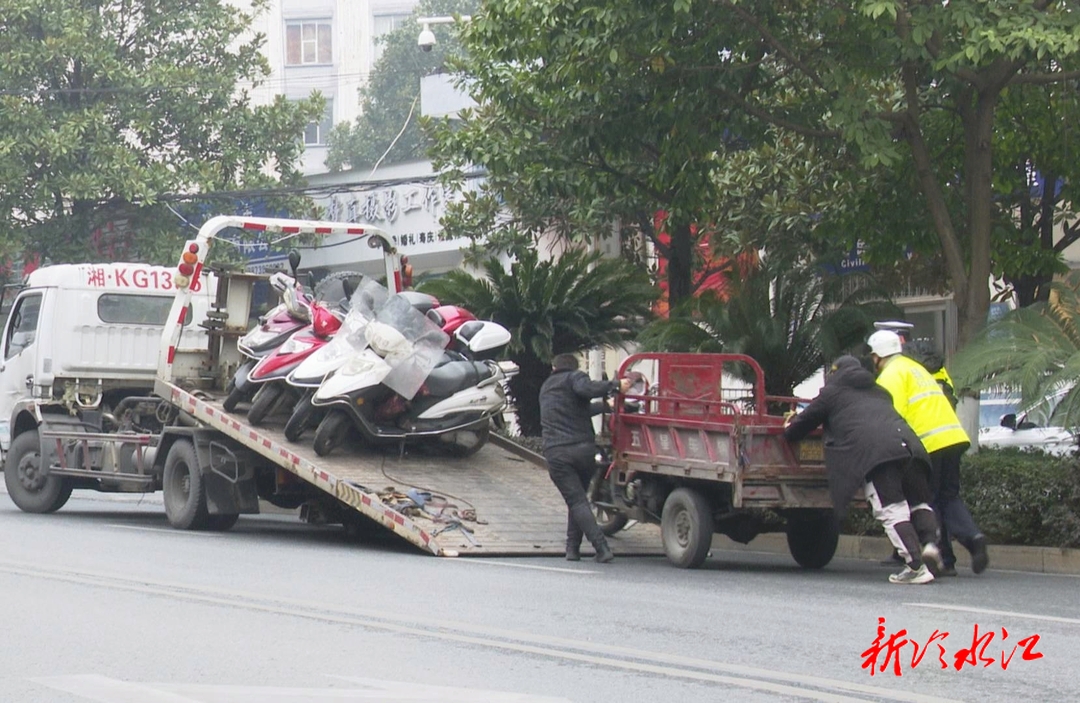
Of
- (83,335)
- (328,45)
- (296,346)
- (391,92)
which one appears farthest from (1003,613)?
(328,45)

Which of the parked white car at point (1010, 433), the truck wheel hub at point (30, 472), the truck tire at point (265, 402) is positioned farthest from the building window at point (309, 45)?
the truck tire at point (265, 402)

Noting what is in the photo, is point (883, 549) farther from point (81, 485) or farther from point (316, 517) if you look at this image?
point (81, 485)

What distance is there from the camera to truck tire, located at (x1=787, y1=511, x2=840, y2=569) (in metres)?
13.1

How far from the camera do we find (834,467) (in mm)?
11859

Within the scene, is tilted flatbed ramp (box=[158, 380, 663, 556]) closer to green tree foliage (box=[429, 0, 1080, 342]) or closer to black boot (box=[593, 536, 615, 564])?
black boot (box=[593, 536, 615, 564])

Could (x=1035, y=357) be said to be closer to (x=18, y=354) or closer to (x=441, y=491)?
(x=441, y=491)

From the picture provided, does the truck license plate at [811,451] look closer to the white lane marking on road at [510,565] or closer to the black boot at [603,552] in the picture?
the black boot at [603,552]

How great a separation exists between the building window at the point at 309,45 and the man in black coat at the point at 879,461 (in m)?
55.4

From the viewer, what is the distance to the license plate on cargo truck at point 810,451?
40.6ft

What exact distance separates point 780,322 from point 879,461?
6.00 meters

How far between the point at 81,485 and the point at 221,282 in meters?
2.75

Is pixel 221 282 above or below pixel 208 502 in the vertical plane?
above

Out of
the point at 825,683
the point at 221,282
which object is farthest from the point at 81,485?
the point at 825,683

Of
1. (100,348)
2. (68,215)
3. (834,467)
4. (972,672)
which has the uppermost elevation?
(68,215)
